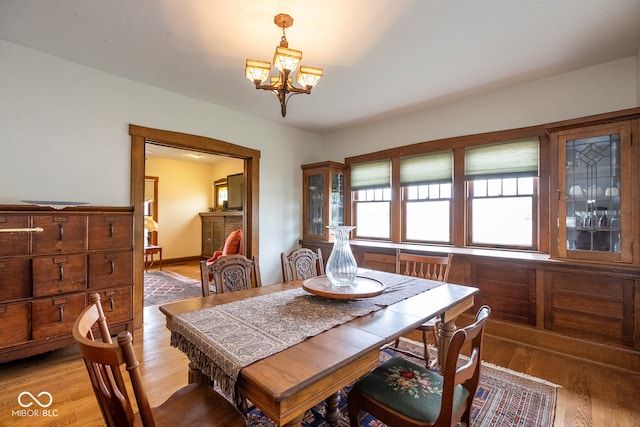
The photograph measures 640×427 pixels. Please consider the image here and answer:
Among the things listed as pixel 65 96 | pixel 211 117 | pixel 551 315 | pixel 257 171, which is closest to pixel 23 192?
pixel 65 96

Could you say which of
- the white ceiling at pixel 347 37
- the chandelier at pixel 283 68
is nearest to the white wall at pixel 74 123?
the white ceiling at pixel 347 37

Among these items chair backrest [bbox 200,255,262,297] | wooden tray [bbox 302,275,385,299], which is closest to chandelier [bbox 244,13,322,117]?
chair backrest [bbox 200,255,262,297]

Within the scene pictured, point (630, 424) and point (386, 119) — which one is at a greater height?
point (386, 119)

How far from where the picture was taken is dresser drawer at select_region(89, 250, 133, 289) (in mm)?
2551

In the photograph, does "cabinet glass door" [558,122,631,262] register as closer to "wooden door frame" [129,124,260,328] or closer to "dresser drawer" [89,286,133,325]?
"wooden door frame" [129,124,260,328]

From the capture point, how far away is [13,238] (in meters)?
2.19

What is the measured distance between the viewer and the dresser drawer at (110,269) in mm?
2551

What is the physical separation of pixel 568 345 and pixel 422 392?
2199 mm

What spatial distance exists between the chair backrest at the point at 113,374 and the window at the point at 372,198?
3795 millimetres

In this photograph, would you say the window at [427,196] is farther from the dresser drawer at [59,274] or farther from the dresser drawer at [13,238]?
the dresser drawer at [13,238]

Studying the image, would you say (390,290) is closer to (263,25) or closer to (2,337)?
(263,25)

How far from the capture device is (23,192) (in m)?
2.52

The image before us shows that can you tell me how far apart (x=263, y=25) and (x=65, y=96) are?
204 centimetres

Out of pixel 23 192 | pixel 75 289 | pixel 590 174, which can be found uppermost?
pixel 590 174
